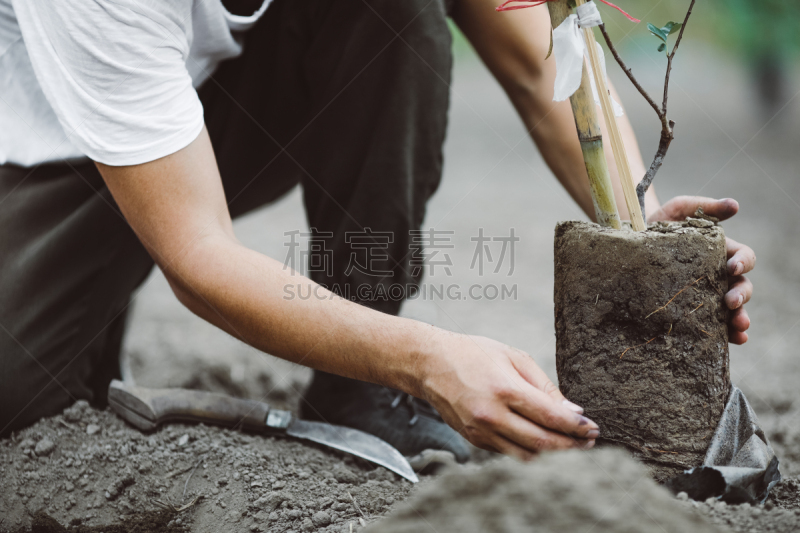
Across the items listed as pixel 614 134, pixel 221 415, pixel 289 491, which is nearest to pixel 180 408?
pixel 221 415

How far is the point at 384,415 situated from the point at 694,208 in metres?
0.93

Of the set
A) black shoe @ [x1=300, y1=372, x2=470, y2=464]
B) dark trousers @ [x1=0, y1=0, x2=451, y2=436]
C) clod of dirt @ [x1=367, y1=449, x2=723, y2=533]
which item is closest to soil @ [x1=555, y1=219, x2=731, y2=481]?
clod of dirt @ [x1=367, y1=449, x2=723, y2=533]

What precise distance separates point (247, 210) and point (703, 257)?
1.35 meters

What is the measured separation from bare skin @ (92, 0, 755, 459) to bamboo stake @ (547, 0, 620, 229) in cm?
27

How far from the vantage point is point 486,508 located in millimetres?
709

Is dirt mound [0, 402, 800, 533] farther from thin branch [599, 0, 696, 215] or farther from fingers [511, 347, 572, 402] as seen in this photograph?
thin branch [599, 0, 696, 215]

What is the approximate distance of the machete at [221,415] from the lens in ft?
4.61

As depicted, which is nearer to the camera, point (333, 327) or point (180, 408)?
point (333, 327)

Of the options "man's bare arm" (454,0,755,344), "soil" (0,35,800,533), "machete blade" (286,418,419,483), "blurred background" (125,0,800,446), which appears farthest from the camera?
"blurred background" (125,0,800,446)

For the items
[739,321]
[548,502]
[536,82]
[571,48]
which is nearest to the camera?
[548,502]

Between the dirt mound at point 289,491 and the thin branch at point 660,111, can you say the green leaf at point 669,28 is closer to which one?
the thin branch at point 660,111

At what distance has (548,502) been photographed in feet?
2.29

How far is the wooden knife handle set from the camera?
1.41 metres

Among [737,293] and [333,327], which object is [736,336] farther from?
[333,327]
